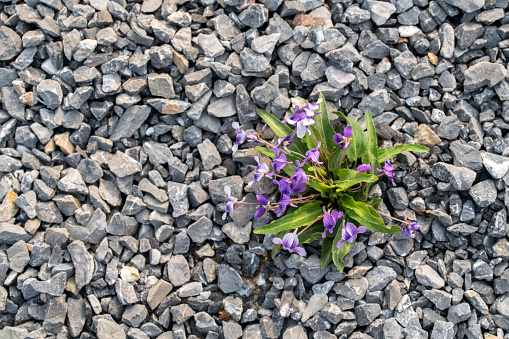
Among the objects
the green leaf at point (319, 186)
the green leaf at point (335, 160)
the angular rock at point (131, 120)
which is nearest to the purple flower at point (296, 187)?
the green leaf at point (319, 186)

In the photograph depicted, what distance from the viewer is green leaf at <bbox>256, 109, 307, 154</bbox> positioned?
2.43 metres

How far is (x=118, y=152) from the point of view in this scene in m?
2.64

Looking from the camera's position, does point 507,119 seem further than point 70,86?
No

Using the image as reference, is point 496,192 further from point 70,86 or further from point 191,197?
point 70,86

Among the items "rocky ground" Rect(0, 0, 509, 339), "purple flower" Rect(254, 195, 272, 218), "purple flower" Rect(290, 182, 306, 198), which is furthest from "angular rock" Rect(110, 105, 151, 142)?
"purple flower" Rect(290, 182, 306, 198)

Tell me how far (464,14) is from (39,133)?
114 inches

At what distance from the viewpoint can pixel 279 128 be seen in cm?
244

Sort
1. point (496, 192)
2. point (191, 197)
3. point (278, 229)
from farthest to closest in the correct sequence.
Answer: point (191, 197), point (496, 192), point (278, 229)

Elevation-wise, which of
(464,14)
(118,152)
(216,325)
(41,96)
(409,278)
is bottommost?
(216,325)

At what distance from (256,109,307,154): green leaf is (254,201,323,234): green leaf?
367 millimetres

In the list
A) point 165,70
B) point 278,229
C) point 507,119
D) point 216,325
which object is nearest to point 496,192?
point 507,119

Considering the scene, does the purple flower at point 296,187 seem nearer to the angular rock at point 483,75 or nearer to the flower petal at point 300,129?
the flower petal at point 300,129

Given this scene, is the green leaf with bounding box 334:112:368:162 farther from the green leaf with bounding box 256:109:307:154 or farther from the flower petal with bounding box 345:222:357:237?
the flower petal with bounding box 345:222:357:237

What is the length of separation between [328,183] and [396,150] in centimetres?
47
